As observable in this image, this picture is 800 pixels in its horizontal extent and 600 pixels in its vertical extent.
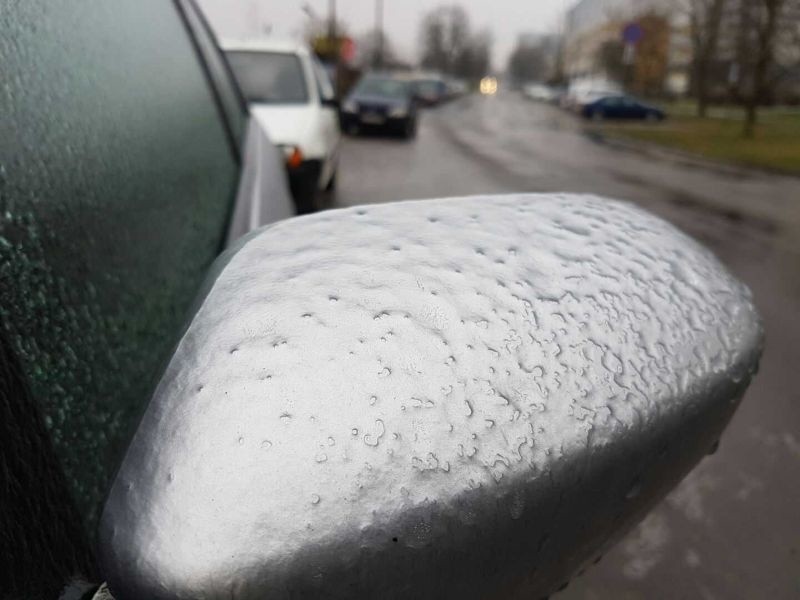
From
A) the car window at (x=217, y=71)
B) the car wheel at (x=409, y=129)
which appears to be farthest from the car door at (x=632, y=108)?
the car window at (x=217, y=71)

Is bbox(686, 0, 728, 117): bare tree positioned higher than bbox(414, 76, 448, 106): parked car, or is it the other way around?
bbox(686, 0, 728, 117): bare tree

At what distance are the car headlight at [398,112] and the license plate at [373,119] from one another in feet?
0.78

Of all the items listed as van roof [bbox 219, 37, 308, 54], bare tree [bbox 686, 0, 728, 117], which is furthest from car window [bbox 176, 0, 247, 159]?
bare tree [bbox 686, 0, 728, 117]

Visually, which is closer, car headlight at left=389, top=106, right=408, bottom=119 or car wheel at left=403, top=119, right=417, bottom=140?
car headlight at left=389, top=106, right=408, bottom=119

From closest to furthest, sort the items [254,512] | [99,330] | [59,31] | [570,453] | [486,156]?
[254,512]
[570,453]
[99,330]
[59,31]
[486,156]

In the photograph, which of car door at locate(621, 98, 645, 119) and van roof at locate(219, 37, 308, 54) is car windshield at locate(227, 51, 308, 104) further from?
car door at locate(621, 98, 645, 119)

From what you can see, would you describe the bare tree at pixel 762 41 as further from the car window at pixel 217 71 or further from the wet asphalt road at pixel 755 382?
the car window at pixel 217 71

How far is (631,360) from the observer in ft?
2.01

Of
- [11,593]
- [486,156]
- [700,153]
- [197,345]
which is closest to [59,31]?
[197,345]

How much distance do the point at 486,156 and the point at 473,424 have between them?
1440 centimetres

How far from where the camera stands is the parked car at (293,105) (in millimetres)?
5566

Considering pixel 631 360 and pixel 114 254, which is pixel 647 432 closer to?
pixel 631 360

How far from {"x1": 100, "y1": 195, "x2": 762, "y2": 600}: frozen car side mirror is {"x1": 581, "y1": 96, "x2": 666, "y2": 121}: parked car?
117 feet

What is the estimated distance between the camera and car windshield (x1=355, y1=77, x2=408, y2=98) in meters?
18.3
